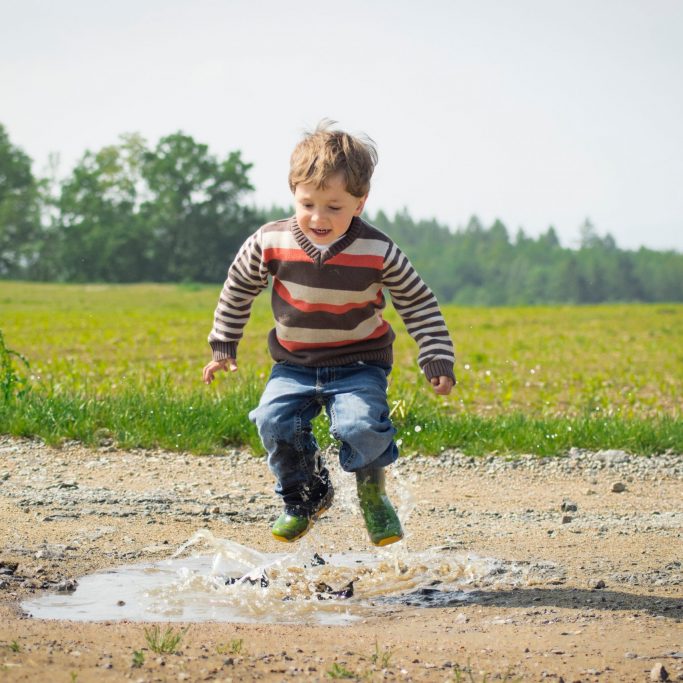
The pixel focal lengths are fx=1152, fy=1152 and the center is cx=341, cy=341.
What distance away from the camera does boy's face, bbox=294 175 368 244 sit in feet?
14.2

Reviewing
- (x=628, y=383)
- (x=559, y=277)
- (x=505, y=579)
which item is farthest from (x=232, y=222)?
(x=505, y=579)

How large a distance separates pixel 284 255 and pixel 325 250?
0.18 metres

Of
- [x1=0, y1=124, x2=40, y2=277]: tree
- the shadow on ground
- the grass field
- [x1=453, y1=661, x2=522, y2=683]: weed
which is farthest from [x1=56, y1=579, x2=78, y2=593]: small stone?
[x1=0, y1=124, x2=40, y2=277]: tree

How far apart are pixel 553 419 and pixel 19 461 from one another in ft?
12.1

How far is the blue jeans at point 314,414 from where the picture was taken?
443 centimetres

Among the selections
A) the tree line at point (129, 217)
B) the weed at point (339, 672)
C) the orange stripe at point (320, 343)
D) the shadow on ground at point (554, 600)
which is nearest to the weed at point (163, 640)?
the weed at point (339, 672)

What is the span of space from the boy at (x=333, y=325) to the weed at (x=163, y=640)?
3.84ft

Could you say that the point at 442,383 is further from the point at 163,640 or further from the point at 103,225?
the point at 103,225

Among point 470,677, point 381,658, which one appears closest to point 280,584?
point 381,658

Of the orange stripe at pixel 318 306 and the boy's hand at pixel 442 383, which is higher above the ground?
the orange stripe at pixel 318 306

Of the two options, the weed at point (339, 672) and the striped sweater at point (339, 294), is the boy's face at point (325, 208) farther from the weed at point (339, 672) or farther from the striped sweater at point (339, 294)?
the weed at point (339, 672)

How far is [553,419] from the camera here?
8.17m

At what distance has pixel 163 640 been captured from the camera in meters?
3.41

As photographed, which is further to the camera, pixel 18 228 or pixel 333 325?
pixel 18 228
